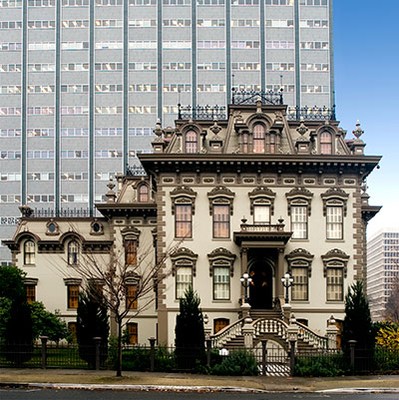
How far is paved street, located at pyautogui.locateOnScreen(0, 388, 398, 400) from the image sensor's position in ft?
70.6

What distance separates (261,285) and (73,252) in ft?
48.3

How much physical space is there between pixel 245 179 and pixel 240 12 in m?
65.8

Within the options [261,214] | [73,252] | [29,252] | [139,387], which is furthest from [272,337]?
[29,252]

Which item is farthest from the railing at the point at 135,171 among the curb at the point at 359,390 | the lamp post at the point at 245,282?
the curb at the point at 359,390

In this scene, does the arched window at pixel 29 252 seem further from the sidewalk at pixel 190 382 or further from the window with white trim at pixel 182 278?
the sidewalk at pixel 190 382

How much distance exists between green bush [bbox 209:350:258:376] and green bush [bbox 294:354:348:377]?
180 cm

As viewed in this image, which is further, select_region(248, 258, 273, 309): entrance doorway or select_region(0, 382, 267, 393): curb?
select_region(248, 258, 273, 309): entrance doorway

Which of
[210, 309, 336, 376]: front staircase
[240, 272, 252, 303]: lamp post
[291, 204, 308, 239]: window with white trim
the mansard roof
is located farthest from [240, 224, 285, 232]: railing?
[210, 309, 336, 376]: front staircase

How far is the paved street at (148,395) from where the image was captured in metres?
21.5

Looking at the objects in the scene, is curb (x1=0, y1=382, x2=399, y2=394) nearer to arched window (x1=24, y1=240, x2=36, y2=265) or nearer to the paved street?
the paved street

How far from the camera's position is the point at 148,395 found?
891 inches

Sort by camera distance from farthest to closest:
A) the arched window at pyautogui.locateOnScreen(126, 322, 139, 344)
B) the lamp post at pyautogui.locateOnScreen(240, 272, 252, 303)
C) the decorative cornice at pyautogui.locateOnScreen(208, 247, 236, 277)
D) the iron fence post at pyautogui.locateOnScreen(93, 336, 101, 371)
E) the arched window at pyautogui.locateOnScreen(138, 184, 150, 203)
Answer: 1. the arched window at pyautogui.locateOnScreen(138, 184, 150, 203)
2. the arched window at pyautogui.locateOnScreen(126, 322, 139, 344)
3. the decorative cornice at pyautogui.locateOnScreen(208, 247, 236, 277)
4. the lamp post at pyautogui.locateOnScreen(240, 272, 252, 303)
5. the iron fence post at pyautogui.locateOnScreen(93, 336, 101, 371)

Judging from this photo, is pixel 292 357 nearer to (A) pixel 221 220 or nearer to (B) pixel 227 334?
(B) pixel 227 334

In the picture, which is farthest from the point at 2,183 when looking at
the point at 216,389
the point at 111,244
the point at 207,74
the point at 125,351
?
the point at 216,389
